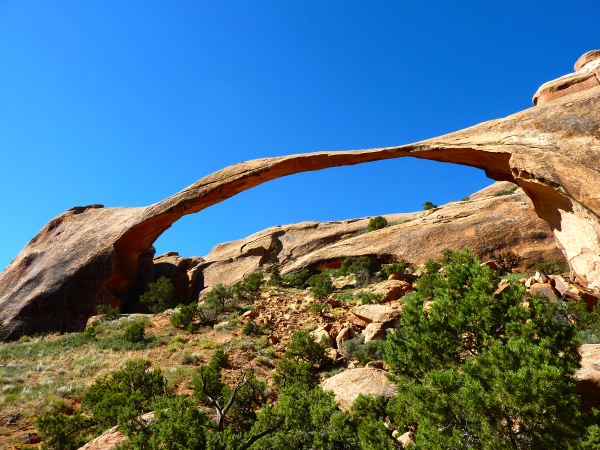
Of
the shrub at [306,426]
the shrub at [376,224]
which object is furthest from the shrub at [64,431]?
the shrub at [376,224]

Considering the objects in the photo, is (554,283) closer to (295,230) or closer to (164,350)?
(164,350)

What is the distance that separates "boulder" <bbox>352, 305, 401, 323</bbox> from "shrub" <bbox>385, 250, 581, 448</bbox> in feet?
21.6

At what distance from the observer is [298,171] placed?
17203 millimetres

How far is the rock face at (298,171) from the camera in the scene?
10.9 m

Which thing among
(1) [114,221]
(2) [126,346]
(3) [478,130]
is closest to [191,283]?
(1) [114,221]

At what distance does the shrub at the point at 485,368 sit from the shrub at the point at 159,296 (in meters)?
21.0

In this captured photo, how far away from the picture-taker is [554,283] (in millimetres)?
15180

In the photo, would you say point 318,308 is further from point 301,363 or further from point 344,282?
point 344,282

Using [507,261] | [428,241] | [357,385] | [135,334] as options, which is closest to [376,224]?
[428,241]

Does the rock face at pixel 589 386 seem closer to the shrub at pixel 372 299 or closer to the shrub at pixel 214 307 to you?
the shrub at pixel 372 299

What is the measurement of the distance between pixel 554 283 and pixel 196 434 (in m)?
14.2

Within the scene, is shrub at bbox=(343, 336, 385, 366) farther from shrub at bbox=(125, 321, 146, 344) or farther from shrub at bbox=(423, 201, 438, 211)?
shrub at bbox=(423, 201, 438, 211)

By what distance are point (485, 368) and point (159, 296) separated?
78.8ft

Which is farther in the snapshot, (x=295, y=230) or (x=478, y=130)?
(x=295, y=230)
